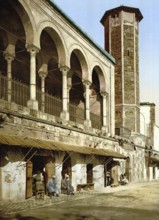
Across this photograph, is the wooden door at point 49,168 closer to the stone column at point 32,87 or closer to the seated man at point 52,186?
the seated man at point 52,186

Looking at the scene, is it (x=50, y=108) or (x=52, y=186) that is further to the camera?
(x=50, y=108)

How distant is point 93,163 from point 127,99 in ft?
35.3

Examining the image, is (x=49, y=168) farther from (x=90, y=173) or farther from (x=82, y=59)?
(x=82, y=59)

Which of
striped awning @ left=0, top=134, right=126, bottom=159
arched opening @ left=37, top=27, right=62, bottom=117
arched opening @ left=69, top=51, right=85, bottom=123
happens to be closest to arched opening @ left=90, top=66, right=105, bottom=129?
arched opening @ left=69, top=51, right=85, bottom=123

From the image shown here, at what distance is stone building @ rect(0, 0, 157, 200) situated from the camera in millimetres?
12773

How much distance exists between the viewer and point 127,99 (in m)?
29.0

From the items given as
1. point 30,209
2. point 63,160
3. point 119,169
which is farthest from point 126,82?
point 30,209

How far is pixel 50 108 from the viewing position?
19.7m

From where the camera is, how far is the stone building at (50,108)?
41.9 feet

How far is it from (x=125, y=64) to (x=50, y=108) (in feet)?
37.8

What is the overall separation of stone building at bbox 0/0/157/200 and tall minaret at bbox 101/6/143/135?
377cm

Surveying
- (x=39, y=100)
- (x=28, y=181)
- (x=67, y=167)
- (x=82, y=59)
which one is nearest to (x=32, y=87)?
(x=28, y=181)

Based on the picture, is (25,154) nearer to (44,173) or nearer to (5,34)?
(44,173)

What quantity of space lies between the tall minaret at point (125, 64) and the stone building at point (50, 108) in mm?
3765
